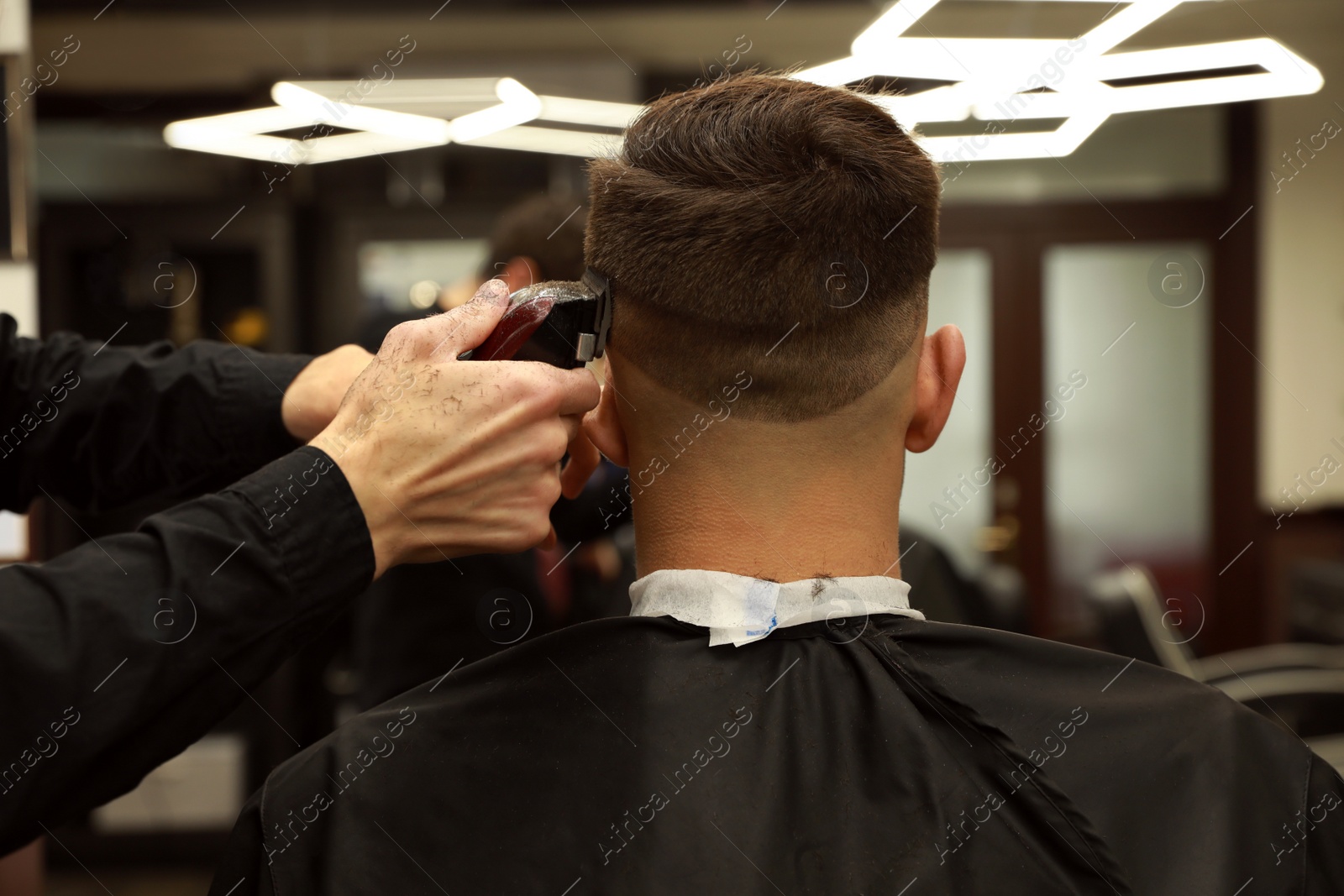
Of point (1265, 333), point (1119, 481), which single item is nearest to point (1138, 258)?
point (1265, 333)

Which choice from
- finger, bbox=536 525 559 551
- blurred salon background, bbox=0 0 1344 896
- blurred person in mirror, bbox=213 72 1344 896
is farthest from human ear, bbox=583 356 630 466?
blurred salon background, bbox=0 0 1344 896

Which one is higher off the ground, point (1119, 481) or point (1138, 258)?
point (1138, 258)

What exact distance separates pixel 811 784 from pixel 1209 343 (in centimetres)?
520

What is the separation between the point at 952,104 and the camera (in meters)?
4.04

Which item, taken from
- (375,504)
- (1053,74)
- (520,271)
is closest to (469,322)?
(375,504)

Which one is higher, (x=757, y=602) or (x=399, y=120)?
(x=399, y=120)

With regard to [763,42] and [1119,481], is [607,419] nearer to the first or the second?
[763,42]

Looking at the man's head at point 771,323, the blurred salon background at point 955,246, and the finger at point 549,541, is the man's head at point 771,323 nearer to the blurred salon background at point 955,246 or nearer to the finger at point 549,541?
the finger at point 549,541

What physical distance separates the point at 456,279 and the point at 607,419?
142 inches

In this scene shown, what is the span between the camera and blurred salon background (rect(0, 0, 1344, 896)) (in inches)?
169

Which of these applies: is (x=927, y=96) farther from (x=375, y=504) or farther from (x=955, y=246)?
(x=375, y=504)

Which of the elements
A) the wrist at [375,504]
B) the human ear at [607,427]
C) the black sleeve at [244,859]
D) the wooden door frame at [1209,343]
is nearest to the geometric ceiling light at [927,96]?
the wooden door frame at [1209,343]

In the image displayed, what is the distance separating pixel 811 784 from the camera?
0.96 metres

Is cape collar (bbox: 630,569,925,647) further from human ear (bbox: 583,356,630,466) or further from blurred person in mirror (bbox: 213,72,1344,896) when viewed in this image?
human ear (bbox: 583,356,630,466)
